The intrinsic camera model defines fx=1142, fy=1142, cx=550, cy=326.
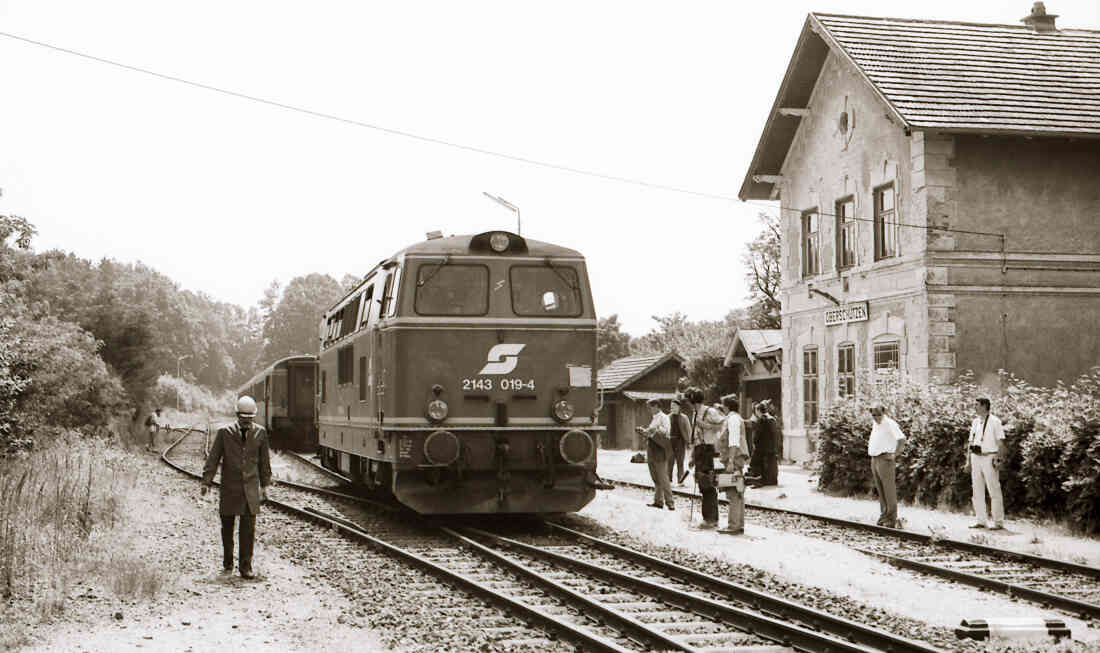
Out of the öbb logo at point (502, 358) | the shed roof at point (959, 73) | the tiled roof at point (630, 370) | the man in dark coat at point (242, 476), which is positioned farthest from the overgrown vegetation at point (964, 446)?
the tiled roof at point (630, 370)

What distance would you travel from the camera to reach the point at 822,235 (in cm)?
2573

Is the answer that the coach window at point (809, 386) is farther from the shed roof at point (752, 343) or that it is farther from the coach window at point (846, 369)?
the shed roof at point (752, 343)

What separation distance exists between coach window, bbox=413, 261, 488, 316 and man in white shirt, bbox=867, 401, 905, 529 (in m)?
5.23

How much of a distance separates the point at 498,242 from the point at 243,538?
5219mm

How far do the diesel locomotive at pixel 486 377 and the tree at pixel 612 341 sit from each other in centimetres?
7521

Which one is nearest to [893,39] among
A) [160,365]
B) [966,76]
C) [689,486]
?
[966,76]

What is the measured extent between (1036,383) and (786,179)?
8.25 m

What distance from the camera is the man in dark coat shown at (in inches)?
420

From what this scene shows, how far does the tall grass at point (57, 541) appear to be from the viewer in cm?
923

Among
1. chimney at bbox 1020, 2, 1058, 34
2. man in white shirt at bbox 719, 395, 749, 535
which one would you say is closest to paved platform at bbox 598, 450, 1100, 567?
man in white shirt at bbox 719, 395, 749, 535

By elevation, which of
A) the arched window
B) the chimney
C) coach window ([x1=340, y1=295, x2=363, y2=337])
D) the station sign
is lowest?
the arched window

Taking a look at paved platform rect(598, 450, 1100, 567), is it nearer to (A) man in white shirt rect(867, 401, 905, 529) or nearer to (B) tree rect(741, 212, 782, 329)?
(A) man in white shirt rect(867, 401, 905, 529)

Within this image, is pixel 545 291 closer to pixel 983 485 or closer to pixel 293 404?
pixel 983 485

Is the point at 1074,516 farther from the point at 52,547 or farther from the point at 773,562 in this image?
the point at 52,547
